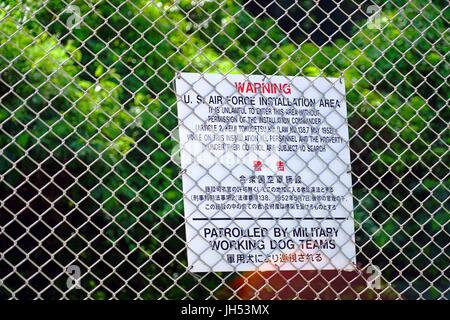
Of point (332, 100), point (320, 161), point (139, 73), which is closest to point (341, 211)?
point (320, 161)

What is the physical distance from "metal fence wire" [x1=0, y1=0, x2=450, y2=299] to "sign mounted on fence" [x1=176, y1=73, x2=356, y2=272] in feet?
0.04

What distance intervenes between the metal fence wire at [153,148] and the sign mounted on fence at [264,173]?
1 cm

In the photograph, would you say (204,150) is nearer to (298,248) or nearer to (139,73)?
(298,248)

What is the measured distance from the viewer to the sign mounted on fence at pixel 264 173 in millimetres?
2988

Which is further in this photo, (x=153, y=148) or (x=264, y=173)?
(x=153, y=148)

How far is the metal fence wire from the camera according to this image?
308cm

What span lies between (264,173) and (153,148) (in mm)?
1142

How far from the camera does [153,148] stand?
4.08 m

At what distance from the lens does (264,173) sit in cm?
309

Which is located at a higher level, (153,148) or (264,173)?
(153,148)

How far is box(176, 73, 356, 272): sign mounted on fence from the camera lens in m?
2.99

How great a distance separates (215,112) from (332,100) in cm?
58

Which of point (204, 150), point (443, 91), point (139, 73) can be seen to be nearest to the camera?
point (204, 150)
